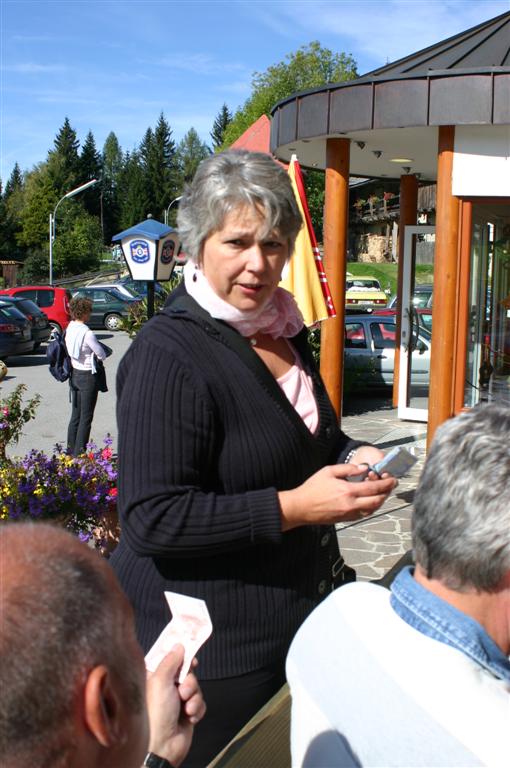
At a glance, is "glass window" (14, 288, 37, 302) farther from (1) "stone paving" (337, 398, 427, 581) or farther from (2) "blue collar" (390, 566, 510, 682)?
(2) "blue collar" (390, 566, 510, 682)

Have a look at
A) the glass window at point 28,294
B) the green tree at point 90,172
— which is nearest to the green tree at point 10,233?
the green tree at point 90,172

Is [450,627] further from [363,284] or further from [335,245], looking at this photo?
[363,284]

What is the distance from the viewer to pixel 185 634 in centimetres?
160

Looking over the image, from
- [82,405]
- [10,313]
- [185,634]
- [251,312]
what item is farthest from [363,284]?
[185,634]

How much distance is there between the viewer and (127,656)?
1.02m

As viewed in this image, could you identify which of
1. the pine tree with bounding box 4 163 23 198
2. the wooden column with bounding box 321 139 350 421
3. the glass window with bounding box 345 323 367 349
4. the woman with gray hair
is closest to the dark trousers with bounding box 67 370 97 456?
the wooden column with bounding box 321 139 350 421

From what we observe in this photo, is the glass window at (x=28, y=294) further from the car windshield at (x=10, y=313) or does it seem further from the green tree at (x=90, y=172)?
Result: the green tree at (x=90, y=172)

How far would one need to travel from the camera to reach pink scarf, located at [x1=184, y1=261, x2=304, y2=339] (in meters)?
2.17

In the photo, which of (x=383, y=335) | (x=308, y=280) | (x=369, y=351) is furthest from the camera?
(x=383, y=335)

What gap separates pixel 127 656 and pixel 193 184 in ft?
4.86

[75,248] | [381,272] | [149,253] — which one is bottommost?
[149,253]

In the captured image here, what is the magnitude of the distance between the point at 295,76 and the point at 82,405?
47.1 metres

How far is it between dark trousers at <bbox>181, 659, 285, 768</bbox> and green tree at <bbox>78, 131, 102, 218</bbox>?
351 feet

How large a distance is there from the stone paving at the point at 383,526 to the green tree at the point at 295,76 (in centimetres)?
4168
